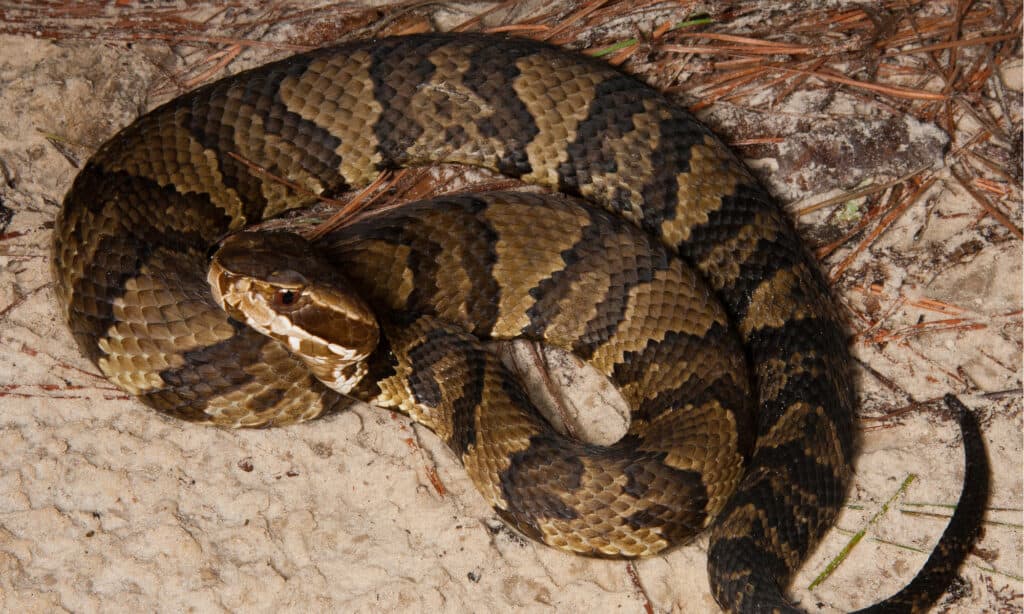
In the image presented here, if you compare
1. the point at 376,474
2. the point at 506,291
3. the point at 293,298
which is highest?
the point at 293,298

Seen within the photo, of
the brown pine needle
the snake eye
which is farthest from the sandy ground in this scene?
the snake eye

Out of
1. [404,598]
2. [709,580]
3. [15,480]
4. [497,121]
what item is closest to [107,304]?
[15,480]

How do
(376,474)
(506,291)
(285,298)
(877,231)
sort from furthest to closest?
(877,231) < (506,291) < (376,474) < (285,298)

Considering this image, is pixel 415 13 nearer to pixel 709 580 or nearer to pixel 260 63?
pixel 260 63

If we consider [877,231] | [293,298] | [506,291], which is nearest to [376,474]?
[293,298]

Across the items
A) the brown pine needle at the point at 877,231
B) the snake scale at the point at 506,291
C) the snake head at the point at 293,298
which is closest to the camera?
the snake head at the point at 293,298

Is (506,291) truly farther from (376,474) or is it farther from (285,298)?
(285,298)

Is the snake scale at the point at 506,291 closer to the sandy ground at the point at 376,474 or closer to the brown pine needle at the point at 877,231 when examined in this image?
the sandy ground at the point at 376,474

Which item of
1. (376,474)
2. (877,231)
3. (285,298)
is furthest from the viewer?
(877,231)

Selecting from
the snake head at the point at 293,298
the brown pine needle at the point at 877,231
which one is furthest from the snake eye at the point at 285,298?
the brown pine needle at the point at 877,231

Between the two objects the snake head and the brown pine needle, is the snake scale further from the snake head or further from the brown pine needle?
the brown pine needle
